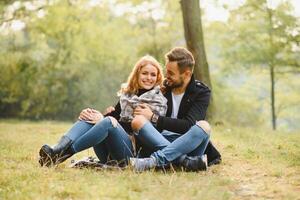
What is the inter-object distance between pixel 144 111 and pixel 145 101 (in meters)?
0.19

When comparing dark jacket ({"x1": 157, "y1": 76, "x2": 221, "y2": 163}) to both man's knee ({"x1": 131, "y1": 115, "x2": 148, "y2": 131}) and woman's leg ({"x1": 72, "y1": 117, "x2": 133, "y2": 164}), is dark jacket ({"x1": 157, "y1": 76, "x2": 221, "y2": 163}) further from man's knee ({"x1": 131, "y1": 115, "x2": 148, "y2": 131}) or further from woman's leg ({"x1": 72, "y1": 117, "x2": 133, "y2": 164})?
woman's leg ({"x1": 72, "y1": 117, "x2": 133, "y2": 164})

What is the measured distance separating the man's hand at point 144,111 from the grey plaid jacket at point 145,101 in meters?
0.08

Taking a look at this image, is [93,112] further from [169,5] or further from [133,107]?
[169,5]

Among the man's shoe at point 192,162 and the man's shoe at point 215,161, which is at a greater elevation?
the man's shoe at point 192,162

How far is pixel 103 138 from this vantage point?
5.40 meters

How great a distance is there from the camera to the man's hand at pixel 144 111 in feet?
17.9

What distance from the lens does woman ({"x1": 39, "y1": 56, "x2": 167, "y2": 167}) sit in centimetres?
535

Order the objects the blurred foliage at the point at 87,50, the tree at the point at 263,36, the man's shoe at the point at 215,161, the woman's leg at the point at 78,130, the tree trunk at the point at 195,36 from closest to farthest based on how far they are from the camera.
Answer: the woman's leg at the point at 78,130 < the man's shoe at the point at 215,161 < the tree trunk at the point at 195,36 < the tree at the point at 263,36 < the blurred foliage at the point at 87,50

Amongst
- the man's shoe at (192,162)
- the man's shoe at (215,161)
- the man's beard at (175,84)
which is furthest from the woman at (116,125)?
the man's shoe at (215,161)

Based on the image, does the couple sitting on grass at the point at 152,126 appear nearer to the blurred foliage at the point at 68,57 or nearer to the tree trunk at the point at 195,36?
the tree trunk at the point at 195,36

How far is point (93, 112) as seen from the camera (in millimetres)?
5582

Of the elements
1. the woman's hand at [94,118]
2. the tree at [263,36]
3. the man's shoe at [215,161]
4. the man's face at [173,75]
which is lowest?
the man's shoe at [215,161]

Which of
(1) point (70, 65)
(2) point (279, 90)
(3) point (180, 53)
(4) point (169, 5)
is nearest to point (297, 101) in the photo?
(2) point (279, 90)

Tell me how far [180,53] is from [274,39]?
573 inches
